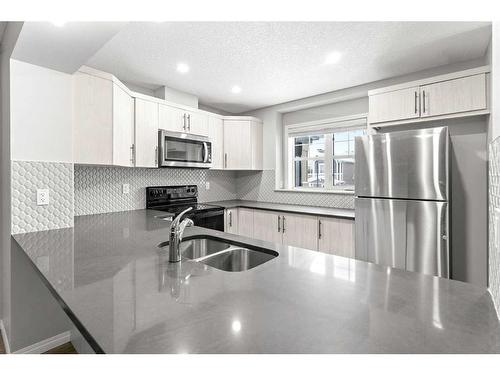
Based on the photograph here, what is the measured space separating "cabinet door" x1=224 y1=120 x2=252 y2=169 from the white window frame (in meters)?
0.63

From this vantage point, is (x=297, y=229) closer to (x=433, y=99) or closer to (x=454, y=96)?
(x=433, y=99)

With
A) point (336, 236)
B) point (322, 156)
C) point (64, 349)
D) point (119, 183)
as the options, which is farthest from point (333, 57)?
point (64, 349)

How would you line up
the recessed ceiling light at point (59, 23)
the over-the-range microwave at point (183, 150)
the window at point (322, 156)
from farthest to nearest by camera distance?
the window at point (322, 156), the over-the-range microwave at point (183, 150), the recessed ceiling light at point (59, 23)

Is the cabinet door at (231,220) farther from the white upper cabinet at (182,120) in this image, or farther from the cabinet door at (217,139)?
the white upper cabinet at (182,120)

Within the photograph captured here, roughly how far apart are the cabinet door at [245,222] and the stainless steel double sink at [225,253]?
196 centimetres

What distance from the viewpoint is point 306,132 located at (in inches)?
160

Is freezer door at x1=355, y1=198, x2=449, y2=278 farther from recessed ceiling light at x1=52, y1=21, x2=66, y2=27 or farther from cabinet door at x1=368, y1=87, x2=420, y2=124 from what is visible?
recessed ceiling light at x1=52, y1=21, x2=66, y2=27

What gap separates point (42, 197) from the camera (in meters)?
1.94

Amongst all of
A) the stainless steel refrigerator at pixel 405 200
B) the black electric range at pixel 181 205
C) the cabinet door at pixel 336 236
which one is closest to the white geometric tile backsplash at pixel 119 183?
the black electric range at pixel 181 205

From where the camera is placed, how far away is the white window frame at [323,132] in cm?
357

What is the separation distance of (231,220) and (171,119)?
1517 millimetres

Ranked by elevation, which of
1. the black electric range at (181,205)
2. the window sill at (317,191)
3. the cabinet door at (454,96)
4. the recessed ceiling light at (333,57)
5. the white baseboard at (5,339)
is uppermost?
the recessed ceiling light at (333,57)

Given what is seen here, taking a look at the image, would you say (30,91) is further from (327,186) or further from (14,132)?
(327,186)

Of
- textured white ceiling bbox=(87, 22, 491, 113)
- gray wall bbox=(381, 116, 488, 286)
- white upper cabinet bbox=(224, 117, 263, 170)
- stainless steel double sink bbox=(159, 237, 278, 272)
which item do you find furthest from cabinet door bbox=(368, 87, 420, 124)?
stainless steel double sink bbox=(159, 237, 278, 272)
